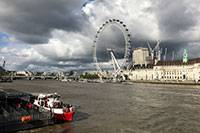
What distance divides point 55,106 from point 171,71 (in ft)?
393

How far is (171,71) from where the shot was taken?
123312 millimetres

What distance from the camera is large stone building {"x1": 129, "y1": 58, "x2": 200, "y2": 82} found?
355 ft

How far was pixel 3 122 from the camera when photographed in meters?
12.2

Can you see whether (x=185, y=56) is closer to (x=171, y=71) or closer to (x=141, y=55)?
(x=171, y=71)

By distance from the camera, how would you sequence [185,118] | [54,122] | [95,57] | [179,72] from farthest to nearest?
[179,72] → [95,57] → [185,118] → [54,122]

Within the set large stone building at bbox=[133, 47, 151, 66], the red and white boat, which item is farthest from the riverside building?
the red and white boat

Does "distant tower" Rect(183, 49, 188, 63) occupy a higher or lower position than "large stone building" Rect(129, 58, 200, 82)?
higher

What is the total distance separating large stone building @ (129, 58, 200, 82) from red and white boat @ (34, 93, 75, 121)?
102718mm

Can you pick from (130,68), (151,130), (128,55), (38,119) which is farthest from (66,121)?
(130,68)

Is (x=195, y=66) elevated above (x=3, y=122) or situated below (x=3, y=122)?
above

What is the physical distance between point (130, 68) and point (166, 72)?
4018 centimetres

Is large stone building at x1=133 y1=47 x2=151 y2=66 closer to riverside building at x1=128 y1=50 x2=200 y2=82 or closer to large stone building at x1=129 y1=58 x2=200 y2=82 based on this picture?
riverside building at x1=128 y1=50 x2=200 y2=82

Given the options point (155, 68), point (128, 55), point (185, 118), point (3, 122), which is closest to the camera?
point (3, 122)

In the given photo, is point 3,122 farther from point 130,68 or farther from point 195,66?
point 130,68
